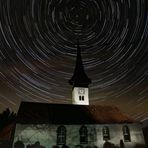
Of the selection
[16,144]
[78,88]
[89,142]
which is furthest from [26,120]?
[78,88]

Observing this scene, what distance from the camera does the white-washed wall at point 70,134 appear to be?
96.6 feet

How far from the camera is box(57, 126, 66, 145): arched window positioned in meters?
30.7

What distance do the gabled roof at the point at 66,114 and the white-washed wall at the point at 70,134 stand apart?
2.10 ft

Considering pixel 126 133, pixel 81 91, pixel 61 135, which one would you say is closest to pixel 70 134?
pixel 61 135

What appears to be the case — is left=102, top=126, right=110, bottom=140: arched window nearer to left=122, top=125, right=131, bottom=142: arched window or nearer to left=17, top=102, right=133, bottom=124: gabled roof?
left=17, top=102, right=133, bottom=124: gabled roof

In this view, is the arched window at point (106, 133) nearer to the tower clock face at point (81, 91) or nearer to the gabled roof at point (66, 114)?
the gabled roof at point (66, 114)

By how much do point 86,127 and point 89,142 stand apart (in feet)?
→ 6.29

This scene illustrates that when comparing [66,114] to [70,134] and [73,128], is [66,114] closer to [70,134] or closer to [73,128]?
[73,128]

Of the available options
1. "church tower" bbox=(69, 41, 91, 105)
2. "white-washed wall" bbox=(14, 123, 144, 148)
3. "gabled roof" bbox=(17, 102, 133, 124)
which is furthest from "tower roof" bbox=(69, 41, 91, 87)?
"white-washed wall" bbox=(14, 123, 144, 148)

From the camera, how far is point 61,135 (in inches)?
1218

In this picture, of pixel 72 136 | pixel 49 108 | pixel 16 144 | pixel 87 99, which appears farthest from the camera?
pixel 87 99

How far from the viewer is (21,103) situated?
33062 millimetres

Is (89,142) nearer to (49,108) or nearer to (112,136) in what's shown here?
(112,136)

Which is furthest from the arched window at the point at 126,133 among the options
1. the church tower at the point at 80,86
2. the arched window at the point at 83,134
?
the church tower at the point at 80,86
